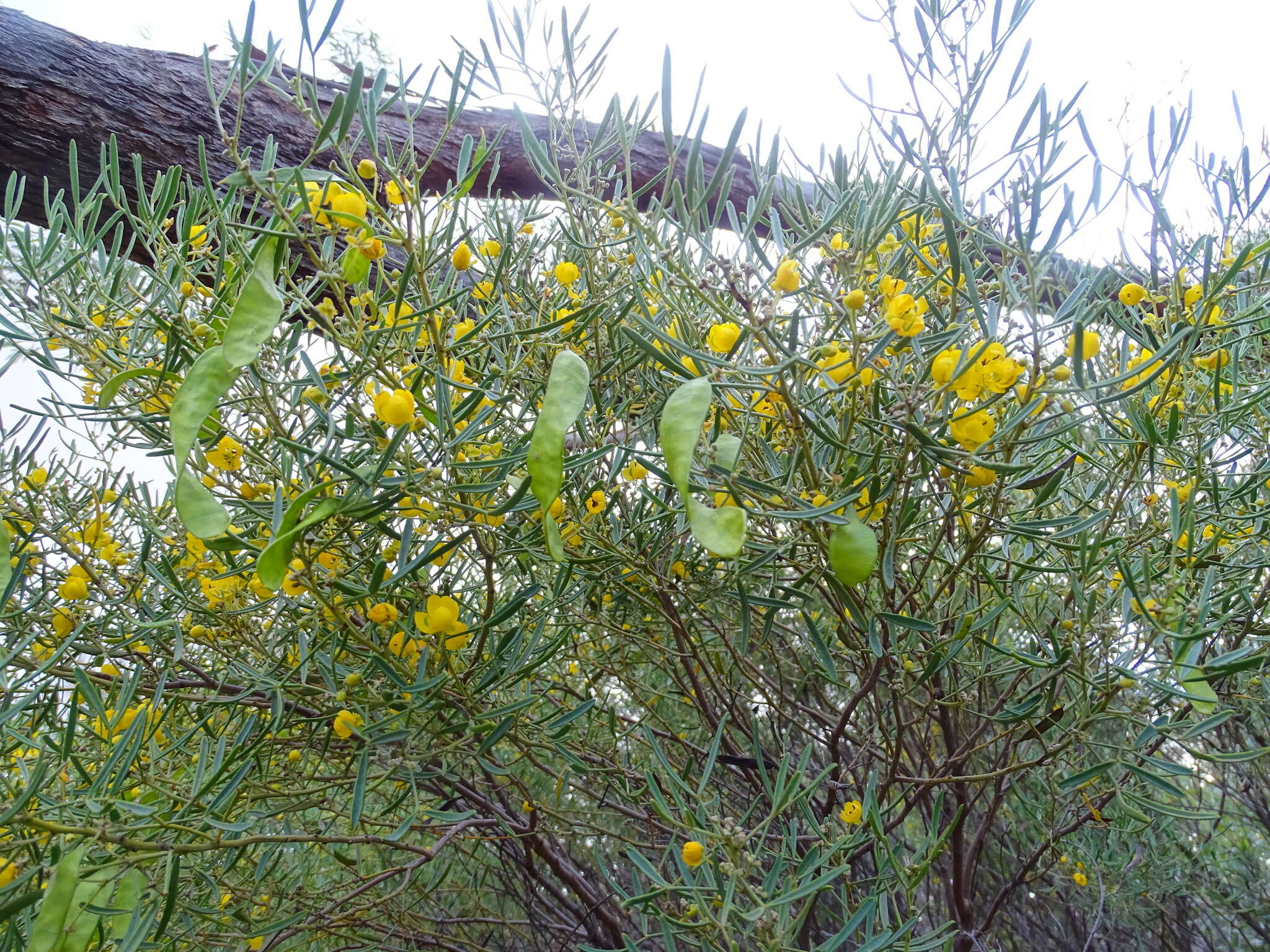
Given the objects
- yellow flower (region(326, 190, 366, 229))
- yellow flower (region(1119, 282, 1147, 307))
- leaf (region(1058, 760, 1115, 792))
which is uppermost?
yellow flower (region(1119, 282, 1147, 307))

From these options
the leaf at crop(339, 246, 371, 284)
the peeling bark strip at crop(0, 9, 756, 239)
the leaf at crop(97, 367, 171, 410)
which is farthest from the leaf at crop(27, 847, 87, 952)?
the peeling bark strip at crop(0, 9, 756, 239)

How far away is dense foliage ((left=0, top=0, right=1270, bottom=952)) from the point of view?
53 centimetres

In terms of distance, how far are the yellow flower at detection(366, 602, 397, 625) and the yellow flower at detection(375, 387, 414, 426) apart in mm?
201

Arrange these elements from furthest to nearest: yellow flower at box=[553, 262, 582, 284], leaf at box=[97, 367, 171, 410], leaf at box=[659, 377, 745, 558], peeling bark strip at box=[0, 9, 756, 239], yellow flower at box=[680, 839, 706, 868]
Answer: peeling bark strip at box=[0, 9, 756, 239] < yellow flower at box=[553, 262, 582, 284] < yellow flower at box=[680, 839, 706, 868] < leaf at box=[97, 367, 171, 410] < leaf at box=[659, 377, 745, 558]

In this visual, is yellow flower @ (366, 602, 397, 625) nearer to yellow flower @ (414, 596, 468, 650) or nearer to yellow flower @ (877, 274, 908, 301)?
yellow flower @ (414, 596, 468, 650)

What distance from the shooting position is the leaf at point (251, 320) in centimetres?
45

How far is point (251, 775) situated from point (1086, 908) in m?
1.30

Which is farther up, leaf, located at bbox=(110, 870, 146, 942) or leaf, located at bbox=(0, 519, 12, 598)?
leaf, located at bbox=(0, 519, 12, 598)

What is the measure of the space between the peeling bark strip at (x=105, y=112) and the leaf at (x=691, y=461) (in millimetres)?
962

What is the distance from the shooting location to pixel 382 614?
0.68m

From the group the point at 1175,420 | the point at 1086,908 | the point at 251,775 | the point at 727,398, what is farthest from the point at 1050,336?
the point at 1086,908

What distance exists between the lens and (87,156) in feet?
4.37

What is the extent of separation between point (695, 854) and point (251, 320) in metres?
0.50

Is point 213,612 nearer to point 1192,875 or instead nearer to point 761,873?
point 761,873
